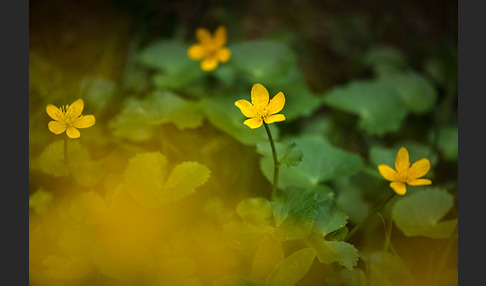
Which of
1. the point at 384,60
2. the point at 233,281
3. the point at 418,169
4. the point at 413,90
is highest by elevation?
the point at 384,60

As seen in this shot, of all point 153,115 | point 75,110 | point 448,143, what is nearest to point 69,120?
point 75,110

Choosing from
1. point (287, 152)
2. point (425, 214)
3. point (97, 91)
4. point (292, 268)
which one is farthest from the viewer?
point (97, 91)

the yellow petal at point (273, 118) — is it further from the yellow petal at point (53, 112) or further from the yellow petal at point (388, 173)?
the yellow petal at point (53, 112)

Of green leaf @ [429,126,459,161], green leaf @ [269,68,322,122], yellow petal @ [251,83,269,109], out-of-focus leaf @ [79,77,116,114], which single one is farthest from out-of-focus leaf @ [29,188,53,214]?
green leaf @ [429,126,459,161]

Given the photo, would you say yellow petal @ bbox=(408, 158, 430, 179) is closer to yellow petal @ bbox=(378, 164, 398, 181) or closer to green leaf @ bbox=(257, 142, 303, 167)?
yellow petal @ bbox=(378, 164, 398, 181)

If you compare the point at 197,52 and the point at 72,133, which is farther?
the point at 197,52

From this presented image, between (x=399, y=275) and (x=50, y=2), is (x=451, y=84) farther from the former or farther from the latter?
(x=50, y=2)

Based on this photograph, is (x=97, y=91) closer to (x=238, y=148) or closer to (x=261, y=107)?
(x=238, y=148)
